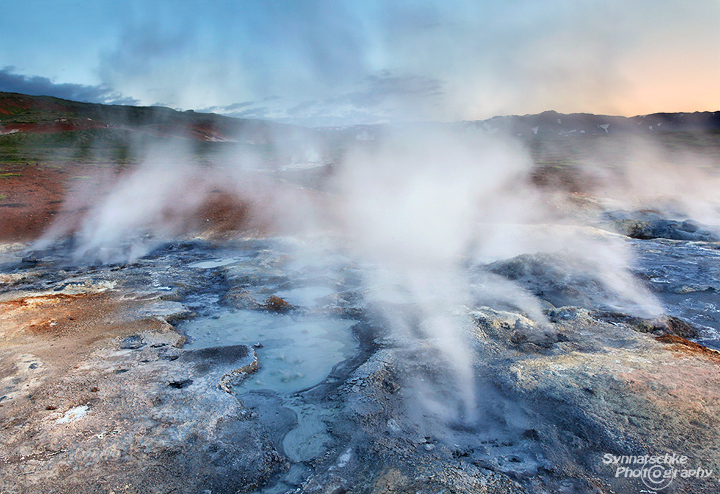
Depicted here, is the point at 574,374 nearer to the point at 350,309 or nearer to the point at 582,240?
the point at 350,309

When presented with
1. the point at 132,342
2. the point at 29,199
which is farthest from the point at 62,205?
the point at 132,342

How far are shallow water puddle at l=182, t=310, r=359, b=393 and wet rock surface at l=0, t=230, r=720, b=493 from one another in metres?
0.03

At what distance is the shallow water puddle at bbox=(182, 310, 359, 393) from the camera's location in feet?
13.2

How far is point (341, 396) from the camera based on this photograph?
11.7 feet

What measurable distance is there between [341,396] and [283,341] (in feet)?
5.29

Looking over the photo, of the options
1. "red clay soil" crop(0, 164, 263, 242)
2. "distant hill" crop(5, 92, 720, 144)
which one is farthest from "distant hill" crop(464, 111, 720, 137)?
"red clay soil" crop(0, 164, 263, 242)

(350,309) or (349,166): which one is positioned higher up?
(349,166)

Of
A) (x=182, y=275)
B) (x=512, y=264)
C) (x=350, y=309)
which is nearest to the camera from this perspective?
(x=350, y=309)

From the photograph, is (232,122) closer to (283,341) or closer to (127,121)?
(127,121)

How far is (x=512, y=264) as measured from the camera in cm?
717

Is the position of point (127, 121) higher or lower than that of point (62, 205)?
higher

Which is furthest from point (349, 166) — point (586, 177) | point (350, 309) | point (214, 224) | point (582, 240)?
point (350, 309)

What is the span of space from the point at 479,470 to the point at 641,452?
1176mm

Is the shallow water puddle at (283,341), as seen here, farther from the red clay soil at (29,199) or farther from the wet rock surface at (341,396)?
the red clay soil at (29,199)
